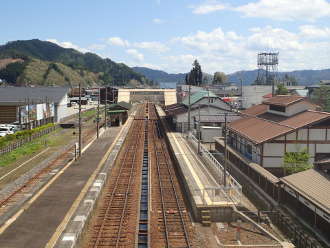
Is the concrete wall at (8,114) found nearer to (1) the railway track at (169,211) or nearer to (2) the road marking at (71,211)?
(1) the railway track at (169,211)

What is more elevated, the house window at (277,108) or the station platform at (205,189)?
the house window at (277,108)

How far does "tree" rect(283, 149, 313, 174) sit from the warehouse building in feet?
114

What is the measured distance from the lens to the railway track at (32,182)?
21.7 m

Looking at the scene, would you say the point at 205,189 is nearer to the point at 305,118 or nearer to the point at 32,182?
the point at 32,182

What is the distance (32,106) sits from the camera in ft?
179

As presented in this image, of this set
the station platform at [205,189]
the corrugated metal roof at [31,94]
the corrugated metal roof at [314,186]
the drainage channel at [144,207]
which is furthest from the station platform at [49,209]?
the corrugated metal roof at [31,94]

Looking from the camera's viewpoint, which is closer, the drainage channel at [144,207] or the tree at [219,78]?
the drainage channel at [144,207]

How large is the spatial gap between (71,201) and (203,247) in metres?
8.11

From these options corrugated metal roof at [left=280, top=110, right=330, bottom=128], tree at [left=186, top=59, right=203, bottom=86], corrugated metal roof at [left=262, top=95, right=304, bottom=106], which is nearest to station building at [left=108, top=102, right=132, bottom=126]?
corrugated metal roof at [left=262, top=95, right=304, bottom=106]

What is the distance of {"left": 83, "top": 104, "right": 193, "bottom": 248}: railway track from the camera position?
58.3 feet

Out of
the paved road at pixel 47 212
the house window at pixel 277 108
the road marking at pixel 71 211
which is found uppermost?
the house window at pixel 277 108

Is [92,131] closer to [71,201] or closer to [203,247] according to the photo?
[71,201]

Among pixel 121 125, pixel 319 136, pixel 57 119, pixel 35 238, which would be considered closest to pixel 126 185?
pixel 35 238

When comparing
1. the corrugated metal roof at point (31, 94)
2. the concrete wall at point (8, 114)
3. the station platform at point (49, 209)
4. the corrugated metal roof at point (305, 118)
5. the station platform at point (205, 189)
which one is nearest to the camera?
the station platform at point (49, 209)
